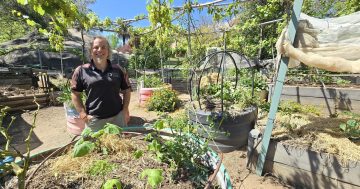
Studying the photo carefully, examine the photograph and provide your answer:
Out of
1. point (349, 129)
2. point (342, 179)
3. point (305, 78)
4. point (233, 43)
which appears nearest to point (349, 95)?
point (305, 78)

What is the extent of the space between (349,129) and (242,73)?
5.19 m

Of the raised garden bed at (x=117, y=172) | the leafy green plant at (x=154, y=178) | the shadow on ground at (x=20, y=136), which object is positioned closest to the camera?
the leafy green plant at (x=154, y=178)

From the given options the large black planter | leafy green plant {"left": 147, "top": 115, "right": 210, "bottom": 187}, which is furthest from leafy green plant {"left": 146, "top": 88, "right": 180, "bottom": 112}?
leafy green plant {"left": 147, "top": 115, "right": 210, "bottom": 187}

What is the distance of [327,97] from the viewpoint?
530 centimetres

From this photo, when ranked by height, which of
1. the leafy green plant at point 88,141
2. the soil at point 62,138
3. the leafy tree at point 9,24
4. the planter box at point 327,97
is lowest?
the soil at point 62,138

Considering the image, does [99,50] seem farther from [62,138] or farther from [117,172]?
[62,138]

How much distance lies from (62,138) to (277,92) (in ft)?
14.4

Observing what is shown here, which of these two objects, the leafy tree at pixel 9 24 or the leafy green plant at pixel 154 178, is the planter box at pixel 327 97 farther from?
the leafy tree at pixel 9 24

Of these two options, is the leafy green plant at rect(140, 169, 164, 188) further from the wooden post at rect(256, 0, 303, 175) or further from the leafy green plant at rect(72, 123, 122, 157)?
the wooden post at rect(256, 0, 303, 175)

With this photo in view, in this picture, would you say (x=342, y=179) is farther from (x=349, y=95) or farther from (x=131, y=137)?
(x=349, y=95)

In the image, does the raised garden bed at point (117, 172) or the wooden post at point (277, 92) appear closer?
the raised garden bed at point (117, 172)

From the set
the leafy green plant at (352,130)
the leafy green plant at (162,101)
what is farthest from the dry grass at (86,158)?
the leafy green plant at (162,101)

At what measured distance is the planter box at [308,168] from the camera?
2.50 m

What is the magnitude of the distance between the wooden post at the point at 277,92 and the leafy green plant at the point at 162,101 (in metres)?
3.92
